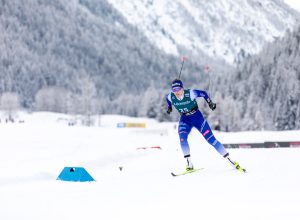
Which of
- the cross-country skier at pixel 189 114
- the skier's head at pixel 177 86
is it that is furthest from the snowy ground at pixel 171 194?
the skier's head at pixel 177 86

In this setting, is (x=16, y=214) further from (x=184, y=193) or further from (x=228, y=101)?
(x=228, y=101)

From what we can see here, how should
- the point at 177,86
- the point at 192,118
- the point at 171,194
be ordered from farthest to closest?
1. the point at 192,118
2. the point at 177,86
3. the point at 171,194

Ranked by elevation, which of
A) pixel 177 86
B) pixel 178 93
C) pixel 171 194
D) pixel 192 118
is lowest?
pixel 171 194

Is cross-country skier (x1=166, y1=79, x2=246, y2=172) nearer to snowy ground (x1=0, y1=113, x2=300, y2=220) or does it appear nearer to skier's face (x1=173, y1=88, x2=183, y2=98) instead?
skier's face (x1=173, y1=88, x2=183, y2=98)

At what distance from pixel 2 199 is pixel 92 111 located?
83.7 m

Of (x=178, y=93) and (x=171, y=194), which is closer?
(x=171, y=194)

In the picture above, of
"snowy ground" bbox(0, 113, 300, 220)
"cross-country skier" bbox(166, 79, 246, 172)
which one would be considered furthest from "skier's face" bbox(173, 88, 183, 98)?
"snowy ground" bbox(0, 113, 300, 220)

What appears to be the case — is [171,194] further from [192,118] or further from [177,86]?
[177,86]

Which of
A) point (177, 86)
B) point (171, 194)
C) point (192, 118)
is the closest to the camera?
point (171, 194)

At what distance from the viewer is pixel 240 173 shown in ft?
31.9

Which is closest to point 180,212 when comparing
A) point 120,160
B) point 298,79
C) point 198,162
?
point 198,162

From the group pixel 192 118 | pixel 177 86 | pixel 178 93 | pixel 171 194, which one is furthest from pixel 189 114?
pixel 171 194

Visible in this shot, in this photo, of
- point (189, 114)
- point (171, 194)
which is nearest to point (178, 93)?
point (189, 114)

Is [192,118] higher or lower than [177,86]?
lower
